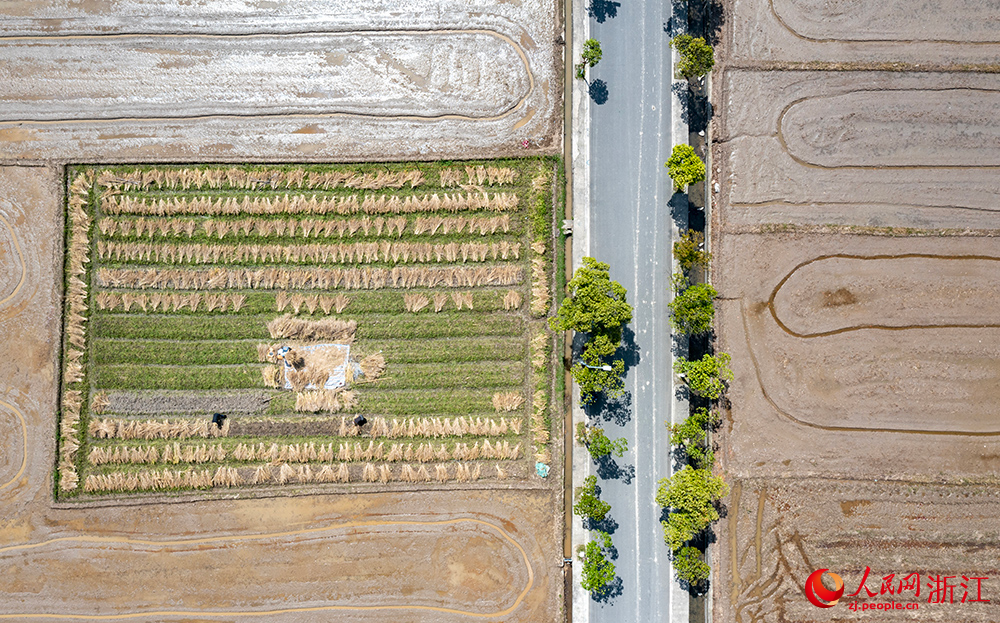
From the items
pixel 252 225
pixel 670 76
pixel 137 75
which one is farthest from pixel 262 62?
pixel 670 76

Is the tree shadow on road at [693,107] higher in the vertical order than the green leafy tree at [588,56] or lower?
lower

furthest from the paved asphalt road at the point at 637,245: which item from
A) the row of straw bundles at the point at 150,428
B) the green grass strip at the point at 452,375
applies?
the row of straw bundles at the point at 150,428

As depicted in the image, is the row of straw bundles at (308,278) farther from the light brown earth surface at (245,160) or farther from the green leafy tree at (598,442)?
the green leafy tree at (598,442)

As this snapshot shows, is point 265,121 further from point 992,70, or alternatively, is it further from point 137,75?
point 992,70

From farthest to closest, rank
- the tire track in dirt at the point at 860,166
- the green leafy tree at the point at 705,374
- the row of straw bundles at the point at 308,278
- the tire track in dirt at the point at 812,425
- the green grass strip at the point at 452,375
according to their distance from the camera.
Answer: the tire track in dirt at the point at 860,166 < the green grass strip at the point at 452,375 < the tire track in dirt at the point at 812,425 < the row of straw bundles at the point at 308,278 < the green leafy tree at the point at 705,374

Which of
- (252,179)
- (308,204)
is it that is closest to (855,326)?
(308,204)

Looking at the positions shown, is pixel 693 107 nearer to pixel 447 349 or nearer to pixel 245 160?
pixel 447 349

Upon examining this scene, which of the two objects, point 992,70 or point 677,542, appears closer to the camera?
point 677,542
